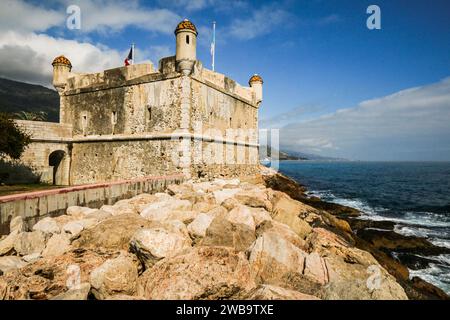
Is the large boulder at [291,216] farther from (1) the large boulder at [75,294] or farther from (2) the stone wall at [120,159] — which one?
(2) the stone wall at [120,159]

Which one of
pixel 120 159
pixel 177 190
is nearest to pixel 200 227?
pixel 177 190

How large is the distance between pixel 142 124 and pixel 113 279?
11.8 metres

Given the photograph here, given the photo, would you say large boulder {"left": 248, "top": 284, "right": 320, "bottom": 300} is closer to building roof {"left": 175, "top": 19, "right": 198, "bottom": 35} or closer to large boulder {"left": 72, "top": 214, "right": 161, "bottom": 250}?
large boulder {"left": 72, "top": 214, "right": 161, "bottom": 250}

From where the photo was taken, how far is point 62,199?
749 centimetres

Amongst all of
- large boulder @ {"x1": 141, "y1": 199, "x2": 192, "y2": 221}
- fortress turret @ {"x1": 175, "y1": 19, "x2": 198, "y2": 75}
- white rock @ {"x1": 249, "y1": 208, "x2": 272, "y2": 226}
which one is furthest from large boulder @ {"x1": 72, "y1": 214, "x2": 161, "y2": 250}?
fortress turret @ {"x1": 175, "y1": 19, "x2": 198, "y2": 75}

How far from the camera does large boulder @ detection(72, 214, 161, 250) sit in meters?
5.13

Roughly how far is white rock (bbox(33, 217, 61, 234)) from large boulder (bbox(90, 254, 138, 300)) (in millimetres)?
3097

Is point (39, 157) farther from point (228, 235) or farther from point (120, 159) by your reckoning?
point (228, 235)

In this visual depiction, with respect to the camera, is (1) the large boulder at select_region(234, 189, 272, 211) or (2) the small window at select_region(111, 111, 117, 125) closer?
(1) the large boulder at select_region(234, 189, 272, 211)

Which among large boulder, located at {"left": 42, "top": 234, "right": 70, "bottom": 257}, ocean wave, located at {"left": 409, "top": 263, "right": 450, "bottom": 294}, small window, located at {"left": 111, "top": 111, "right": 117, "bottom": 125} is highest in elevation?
small window, located at {"left": 111, "top": 111, "right": 117, "bottom": 125}

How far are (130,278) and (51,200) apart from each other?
14.8 ft

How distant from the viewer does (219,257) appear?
158 inches

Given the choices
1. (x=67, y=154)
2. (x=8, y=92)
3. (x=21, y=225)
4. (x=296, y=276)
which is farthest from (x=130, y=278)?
(x=8, y=92)

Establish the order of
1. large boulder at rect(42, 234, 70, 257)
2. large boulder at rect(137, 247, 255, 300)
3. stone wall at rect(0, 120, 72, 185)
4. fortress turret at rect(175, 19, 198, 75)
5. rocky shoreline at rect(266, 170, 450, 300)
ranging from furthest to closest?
stone wall at rect(0, 120, 72, 185)
fortress turret at rect(175, 19, 198, 75)
rocky shoreline at rect(266, 170, 450, 300)
large boulder at rect(42, 234, 70, 257)
large boulder at rect(137, 247, 255, 300)
